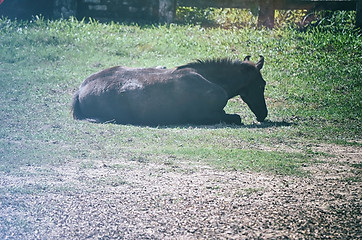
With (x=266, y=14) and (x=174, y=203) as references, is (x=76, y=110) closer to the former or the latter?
(x=174, y=203)

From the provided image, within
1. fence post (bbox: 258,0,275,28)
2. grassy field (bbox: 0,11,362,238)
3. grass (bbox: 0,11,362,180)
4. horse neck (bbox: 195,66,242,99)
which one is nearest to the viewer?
grassy field (bbox: 0,11,362,238)

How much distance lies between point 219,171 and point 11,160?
2.54 m

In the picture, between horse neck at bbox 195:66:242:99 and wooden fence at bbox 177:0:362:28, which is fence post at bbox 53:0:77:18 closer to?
wooden fence at bbox 177:0:362:28

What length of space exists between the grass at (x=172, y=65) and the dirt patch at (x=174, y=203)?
1.36ft

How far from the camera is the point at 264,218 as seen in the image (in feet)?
19.1

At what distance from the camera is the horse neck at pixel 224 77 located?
1138cm

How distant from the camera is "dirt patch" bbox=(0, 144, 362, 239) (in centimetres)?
545

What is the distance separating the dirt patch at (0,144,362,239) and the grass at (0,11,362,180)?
1.36 ft

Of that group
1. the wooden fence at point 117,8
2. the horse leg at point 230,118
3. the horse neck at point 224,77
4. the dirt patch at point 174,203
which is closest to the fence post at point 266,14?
the wooden fence at point 117,8

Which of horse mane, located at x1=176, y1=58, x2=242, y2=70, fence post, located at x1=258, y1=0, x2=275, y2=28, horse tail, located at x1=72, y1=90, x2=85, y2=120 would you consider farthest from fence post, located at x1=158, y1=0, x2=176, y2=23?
horse tail, located at x1=72, y1=90, x2=85, y2=120

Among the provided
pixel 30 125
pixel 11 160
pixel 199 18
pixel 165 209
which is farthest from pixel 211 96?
pixel 199 18

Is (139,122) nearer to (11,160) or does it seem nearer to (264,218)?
(11,160)

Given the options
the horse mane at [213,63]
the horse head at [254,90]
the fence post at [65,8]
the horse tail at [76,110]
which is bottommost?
the horse tail at [76,110]

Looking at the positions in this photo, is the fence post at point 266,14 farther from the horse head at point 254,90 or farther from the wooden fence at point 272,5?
the horse head at point 254,90
